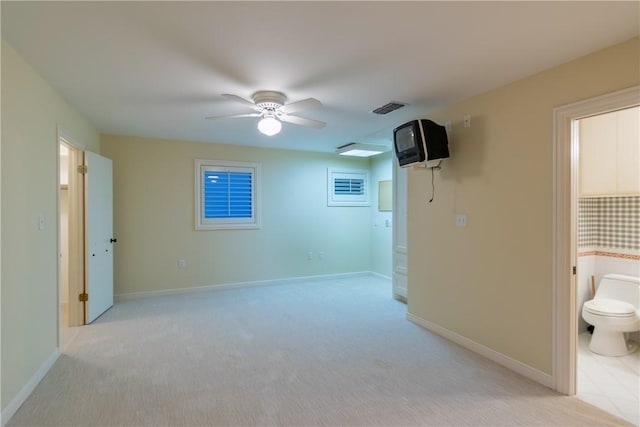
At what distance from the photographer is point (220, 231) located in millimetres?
5176

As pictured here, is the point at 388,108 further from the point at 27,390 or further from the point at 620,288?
the point at 27,390

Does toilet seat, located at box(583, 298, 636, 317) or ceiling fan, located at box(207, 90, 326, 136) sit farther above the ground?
ceiling fan, located at box(207, 90, 326, 136)

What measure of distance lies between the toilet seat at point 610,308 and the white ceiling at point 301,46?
2.10 m

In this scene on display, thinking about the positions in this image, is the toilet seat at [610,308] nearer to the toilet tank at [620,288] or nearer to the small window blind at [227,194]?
the toilet tank at [620,288]

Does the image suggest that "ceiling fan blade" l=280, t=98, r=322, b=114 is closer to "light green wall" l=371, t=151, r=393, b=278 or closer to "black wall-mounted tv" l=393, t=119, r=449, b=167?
"black wall-mounted tv" l=393, t=119, r=449, b=167

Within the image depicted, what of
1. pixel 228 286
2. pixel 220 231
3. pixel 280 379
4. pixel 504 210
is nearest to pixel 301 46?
pixel 504 210

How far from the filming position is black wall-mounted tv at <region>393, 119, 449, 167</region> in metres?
3.01

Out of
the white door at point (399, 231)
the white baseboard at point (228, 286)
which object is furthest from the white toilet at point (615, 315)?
the white baseboard at point (228, 286)

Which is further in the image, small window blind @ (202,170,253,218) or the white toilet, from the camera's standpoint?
small window blind @ (202,170,253,218)

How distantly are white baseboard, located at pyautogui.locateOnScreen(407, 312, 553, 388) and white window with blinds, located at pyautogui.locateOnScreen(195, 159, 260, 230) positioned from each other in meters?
3.05

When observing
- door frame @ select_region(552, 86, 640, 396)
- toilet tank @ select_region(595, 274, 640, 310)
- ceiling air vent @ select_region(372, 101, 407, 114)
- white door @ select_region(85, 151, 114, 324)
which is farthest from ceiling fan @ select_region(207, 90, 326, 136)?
toilet tank @ select_region(595, 274, 640, 310)

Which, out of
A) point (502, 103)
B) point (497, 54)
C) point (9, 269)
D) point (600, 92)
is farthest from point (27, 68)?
point (600, 92)

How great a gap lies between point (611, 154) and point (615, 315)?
4.64 ft

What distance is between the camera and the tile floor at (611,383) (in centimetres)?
215
